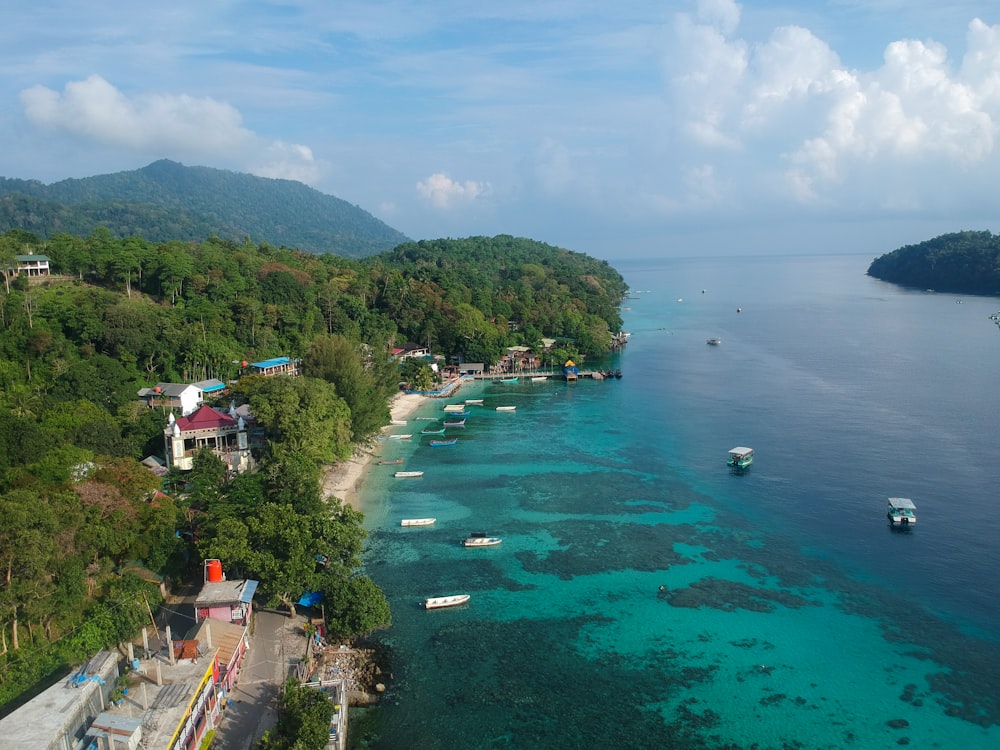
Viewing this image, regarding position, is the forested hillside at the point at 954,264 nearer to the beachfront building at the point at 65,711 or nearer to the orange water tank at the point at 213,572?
the orange water tank at the point at 213,572

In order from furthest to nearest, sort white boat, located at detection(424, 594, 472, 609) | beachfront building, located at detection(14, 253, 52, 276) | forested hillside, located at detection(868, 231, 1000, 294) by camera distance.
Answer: forested hillside, located at detection(868, 231, 1000, 294)
beachfront building, located at detection(14, 253, 52, 276)
white boat, located at detection(424, 594, 472, 609)

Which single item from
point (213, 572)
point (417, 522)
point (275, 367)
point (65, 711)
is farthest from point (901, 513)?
point (275, 367)

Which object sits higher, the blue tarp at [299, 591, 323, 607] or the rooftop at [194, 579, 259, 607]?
the rooftop at [194, 579, 259, 607]

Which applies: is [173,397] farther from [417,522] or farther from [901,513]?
[901,513]

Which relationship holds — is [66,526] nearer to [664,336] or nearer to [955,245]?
[664,336]

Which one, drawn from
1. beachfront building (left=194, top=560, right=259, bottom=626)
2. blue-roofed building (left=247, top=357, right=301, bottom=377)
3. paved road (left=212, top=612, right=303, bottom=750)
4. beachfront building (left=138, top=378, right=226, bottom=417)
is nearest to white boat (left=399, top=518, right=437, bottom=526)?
paved road (left=212, top=612, right=303, bottom=750)

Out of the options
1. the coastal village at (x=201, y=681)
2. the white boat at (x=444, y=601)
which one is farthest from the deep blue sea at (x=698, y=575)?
the coastal village at (x=201, y=681)

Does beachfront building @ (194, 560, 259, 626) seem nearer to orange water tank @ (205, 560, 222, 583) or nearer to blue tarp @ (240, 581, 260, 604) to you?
blue tarp @ (240, 581, 260, 604)

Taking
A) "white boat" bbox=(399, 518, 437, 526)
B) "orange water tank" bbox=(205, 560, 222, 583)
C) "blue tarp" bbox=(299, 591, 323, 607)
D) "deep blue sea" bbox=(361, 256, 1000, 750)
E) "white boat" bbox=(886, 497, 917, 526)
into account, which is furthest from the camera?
"white boat" bbox=(399, 518, 437, 526)
